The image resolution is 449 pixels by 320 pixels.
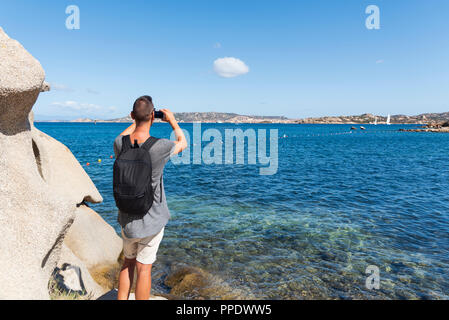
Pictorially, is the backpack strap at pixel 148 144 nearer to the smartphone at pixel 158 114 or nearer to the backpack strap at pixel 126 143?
the backpack strap at pixel 126 143

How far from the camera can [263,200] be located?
59.4 feet

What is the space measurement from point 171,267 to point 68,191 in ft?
15.8

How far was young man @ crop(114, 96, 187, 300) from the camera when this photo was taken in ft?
12.9

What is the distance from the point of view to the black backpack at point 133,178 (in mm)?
3682

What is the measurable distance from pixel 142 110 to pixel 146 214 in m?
1.53

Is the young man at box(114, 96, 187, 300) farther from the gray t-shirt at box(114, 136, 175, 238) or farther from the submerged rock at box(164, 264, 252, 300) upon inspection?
the submerged rock at box(164, 264, 252, 300)

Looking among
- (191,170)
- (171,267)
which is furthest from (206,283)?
(191,170)

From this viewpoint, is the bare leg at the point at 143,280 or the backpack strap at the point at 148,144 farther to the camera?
the bare leg at the point at 143,280

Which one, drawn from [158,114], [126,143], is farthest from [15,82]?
[158,114]

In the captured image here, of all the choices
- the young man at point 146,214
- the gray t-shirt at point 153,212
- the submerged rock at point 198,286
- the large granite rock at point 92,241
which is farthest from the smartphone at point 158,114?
the large granite rock at point 92,241

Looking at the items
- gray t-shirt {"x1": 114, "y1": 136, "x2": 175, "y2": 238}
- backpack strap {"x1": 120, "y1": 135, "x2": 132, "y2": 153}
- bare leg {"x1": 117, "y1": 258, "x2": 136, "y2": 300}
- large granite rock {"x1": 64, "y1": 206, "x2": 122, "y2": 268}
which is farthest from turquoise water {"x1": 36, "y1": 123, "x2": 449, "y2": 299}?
backpack strap {"x1": 120, "y1": 135, "x2": 132, "y2": 153}

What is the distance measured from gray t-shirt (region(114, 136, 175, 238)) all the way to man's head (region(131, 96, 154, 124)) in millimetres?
390

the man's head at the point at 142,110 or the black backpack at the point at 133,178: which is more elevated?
the man's head at the point at 142,110
